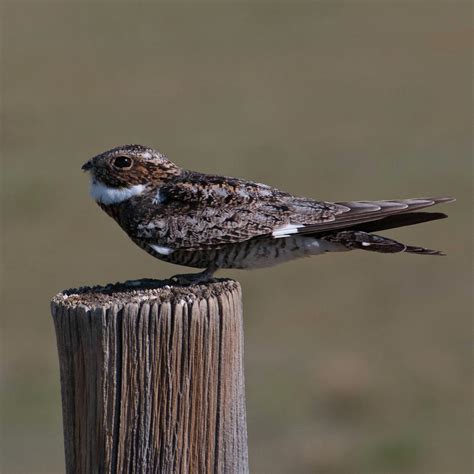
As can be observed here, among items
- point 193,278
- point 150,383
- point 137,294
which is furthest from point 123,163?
point 150,383

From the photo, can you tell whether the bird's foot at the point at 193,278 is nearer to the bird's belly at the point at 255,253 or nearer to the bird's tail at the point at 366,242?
the bird's belly at the point at 255,253

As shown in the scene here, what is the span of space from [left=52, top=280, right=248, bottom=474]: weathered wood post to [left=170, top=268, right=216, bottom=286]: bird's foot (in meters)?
0.66

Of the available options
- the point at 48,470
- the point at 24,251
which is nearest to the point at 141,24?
the point at 24,251

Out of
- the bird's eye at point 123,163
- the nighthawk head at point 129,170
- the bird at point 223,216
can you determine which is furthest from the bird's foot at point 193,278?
the bird's eye at point 123,163

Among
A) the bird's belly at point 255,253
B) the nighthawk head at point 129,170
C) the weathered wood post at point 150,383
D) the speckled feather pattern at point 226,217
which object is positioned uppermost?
the nighthawk head at point 129,170

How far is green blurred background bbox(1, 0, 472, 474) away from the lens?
38.2ft

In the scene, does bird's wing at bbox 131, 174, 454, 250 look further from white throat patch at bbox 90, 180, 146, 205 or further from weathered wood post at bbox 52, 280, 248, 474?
weathered wood post at bbox 52, 280, 248, 474

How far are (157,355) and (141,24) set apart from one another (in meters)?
33.3

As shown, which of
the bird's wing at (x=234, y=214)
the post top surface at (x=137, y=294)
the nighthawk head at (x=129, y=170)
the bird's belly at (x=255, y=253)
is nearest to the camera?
the post top surface at (x=137, y=294)

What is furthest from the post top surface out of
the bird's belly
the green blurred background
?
the green blurred background

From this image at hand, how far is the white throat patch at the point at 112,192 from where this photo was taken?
19.3ft

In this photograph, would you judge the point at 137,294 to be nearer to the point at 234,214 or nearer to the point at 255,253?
the point at 234,214

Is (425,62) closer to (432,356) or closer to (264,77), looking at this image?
(264,77)

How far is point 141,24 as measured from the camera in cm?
3653
